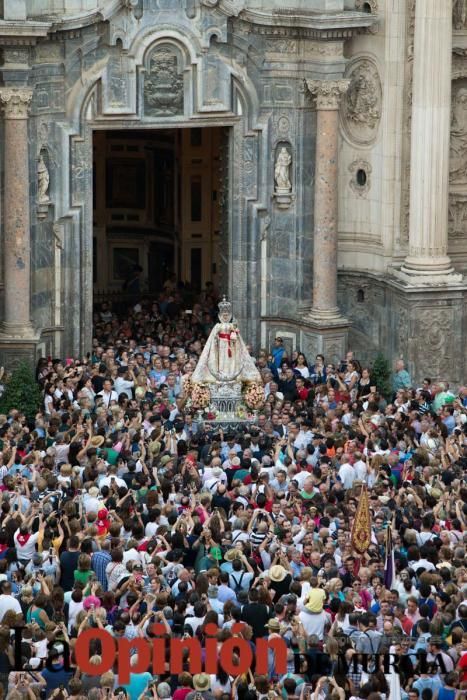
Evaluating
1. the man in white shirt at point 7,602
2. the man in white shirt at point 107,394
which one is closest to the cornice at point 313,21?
the man in white shirt at point 107,394

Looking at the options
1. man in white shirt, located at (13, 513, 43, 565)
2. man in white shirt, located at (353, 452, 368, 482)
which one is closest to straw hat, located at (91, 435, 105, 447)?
man in white shirt, located at (353, 452, 368, 482)

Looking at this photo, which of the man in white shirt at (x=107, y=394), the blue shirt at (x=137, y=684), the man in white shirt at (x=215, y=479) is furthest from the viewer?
the man in white shirt at (x=107, y=394)

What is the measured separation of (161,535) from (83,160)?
15.7 metres

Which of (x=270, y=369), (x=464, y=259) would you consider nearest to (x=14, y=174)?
(x=270, y=369)

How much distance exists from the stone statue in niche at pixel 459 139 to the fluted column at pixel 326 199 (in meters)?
2.46

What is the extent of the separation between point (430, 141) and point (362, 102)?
2.36 metres

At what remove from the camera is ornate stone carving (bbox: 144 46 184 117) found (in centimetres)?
4738

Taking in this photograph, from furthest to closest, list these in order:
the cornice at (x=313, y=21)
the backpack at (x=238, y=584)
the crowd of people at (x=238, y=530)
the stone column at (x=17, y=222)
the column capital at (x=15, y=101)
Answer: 1. the cornice at (x=313, y=21)
2. the stone column at (x=17, y=222)
3. the column capital at (x=15, y=101)
4. the backpack at (x=238, y=584)
5. the crowd of people at (x=238, y=530)

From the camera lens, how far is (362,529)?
33438 mm

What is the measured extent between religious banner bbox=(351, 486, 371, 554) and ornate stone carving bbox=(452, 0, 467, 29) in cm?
1679

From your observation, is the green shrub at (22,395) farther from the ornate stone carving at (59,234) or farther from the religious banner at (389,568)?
the religious banner at (389,568)

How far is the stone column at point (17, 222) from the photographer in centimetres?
4547

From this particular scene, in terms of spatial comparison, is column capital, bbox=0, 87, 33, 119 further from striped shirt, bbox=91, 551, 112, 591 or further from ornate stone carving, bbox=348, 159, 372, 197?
striped shirt, bbox=91, 551, 112, 591

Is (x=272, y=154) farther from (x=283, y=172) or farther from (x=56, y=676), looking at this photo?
(x=56, y=676)
